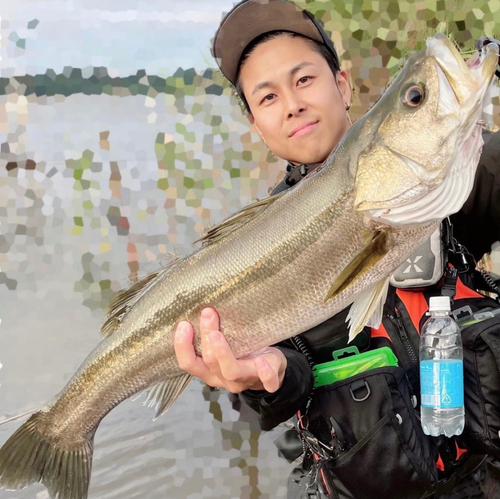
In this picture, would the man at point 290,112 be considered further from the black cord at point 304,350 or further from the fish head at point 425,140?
the fish head at point 425,140

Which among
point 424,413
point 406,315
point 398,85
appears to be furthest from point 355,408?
point 398,85

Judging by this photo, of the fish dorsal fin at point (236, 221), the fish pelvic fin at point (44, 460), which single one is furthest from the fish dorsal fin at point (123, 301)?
→ the fish pelvic fin at point (44, 460)

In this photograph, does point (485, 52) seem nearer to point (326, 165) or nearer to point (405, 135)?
point (405, 135)

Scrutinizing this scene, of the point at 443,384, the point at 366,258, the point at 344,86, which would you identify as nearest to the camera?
the point at 366,258

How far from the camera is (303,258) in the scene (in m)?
1.75

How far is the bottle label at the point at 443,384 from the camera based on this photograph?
1.93m

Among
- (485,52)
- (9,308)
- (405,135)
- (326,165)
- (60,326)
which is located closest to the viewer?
(485,52)

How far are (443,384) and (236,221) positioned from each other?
3.29 ft

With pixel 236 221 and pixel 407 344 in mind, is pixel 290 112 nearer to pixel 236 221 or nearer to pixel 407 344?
pixel 236 221

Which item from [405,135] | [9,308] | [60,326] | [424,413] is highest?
[9,308]

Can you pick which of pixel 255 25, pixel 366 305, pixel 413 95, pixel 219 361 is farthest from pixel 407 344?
pixel 255 25

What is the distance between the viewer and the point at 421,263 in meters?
2.12

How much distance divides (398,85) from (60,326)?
6.91 metres

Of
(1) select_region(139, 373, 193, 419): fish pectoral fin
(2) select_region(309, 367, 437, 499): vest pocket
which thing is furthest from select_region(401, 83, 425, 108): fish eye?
(1) select_region(139, 373, 193, 419): fish pectoral fin
